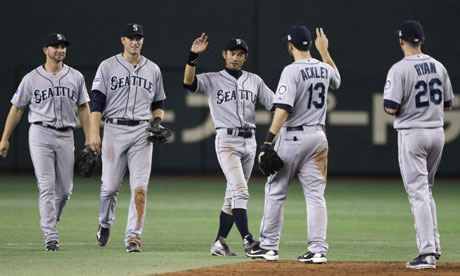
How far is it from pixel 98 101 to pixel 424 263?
3.62 metres

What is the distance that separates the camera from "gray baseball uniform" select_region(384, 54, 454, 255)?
8.55 meters

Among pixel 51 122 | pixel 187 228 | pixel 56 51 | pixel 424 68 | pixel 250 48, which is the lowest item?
pixel 187 228

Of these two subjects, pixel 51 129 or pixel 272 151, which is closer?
pixel 272 151

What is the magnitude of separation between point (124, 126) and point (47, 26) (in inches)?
451

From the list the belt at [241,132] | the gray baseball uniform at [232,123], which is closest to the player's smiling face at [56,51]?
the gray baseball uniform at [232,123]

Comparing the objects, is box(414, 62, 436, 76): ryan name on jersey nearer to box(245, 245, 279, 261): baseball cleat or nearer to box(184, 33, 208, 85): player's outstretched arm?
box(245, 245, 279, 261): baseball cleat

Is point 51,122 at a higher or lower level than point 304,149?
higher

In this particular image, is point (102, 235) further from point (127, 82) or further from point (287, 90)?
point (287, 90)

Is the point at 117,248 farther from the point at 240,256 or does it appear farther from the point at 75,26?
the point at 75,26

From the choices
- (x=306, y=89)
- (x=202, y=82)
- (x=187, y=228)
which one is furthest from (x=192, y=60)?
(x=187, y=228)

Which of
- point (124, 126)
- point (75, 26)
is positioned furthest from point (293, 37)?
point (75, 26)

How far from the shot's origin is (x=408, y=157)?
28.2ft

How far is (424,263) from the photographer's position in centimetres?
840

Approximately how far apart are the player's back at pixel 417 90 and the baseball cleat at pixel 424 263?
1105 mm
